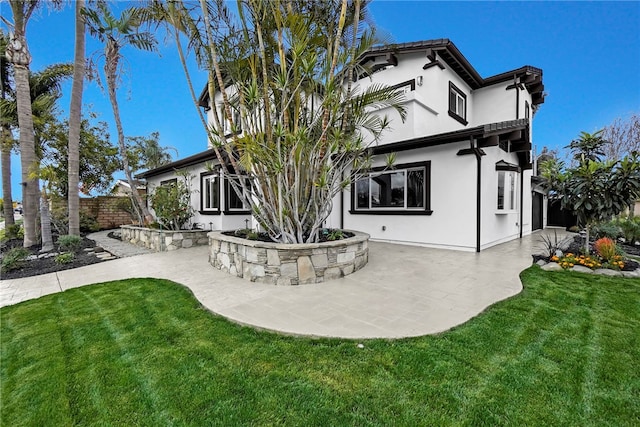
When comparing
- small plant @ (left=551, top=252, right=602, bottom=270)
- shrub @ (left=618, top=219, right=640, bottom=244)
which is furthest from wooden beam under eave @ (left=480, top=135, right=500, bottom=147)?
shrub @ (left=618, top=219, right=640, bottom=244)

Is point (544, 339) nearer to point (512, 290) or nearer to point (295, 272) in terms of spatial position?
point (512, 290)

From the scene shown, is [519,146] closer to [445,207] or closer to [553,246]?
[553,246]

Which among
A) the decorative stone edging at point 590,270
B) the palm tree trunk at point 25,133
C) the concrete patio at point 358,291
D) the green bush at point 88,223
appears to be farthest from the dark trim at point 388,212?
the green bush at point 88,223

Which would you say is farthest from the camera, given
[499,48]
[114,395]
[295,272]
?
[499,48]

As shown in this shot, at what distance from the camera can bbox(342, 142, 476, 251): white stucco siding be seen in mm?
8484

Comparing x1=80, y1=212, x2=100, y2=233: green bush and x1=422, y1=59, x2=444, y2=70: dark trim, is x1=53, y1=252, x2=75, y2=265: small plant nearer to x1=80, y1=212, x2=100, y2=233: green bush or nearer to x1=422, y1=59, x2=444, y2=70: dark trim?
x1=80, y1=212, x2=100, y2=233: green bush

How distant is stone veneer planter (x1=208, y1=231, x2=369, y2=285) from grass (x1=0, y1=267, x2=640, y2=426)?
173 centimetres

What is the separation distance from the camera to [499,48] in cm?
1470

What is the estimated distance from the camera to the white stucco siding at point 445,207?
8.48 m

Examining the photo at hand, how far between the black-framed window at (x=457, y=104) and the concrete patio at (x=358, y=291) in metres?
6.81

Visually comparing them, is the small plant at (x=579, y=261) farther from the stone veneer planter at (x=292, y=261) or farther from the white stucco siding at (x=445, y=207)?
the stone veneer planter at (x=292, y=261)

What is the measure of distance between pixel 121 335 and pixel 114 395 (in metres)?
1.31

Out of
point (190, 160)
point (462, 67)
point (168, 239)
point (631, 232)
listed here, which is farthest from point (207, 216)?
point (631, 232)

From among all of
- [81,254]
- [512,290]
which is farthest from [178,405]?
[81,254]
